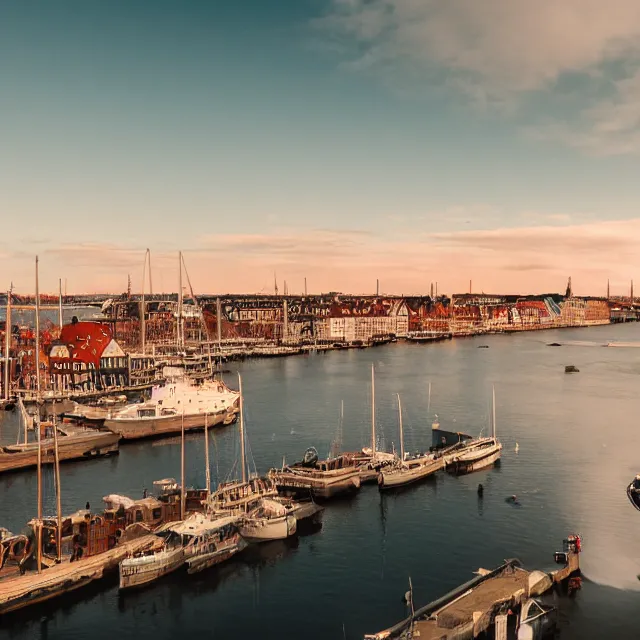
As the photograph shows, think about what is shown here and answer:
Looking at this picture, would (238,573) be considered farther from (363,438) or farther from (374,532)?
(363,438)

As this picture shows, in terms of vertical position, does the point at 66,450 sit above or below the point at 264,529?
above

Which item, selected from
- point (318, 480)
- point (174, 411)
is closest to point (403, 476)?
point (318, 480)

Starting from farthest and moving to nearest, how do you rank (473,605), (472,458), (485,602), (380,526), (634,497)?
(472,458) → (634,497) → (380,526) → (485,602) → (473,605)

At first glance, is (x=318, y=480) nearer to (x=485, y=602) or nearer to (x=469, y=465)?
(x=469, y=465)

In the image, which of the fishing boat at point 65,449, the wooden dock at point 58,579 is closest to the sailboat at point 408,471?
the wooden dock at point 58,579

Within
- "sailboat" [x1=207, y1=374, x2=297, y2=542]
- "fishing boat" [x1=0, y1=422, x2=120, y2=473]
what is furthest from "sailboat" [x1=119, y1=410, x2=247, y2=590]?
"fishing boat" [x1=0, y1=422, x2=120, y2=473]

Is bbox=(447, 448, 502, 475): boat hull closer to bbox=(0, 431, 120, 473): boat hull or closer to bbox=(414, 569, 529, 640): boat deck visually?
bbox=(414, 569, 529, 640): boat deck

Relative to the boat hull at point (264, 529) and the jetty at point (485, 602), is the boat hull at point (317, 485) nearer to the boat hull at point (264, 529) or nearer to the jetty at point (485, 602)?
the boat hull at point (264, 529)
